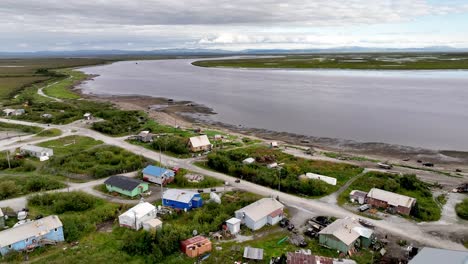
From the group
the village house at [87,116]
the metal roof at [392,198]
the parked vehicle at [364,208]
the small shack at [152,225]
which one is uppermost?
the village house at [87,116]

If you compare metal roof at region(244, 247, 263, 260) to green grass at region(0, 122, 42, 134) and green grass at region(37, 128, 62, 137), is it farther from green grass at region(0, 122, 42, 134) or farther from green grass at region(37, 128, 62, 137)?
green grass at region(0, 122, 42, 134)

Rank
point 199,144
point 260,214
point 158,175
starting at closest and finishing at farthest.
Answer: point 260,214 → point 158,175 → point 199,144

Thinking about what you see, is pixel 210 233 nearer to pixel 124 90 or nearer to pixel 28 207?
pixel 28 207

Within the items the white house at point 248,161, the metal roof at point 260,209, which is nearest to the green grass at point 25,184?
the white house at point 248,161

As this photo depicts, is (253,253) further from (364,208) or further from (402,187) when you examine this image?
(402,187)

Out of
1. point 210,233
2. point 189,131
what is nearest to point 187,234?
point 210,233

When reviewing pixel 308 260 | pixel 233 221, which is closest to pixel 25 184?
pixel 233 221

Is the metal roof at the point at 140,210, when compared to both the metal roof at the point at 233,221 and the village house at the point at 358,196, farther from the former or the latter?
the village house at the point at 358,196

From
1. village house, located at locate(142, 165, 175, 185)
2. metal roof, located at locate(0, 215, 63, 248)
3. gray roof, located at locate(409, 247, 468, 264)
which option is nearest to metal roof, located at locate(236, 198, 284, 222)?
gray roof, located at locate(409, 247, 468, 264)
